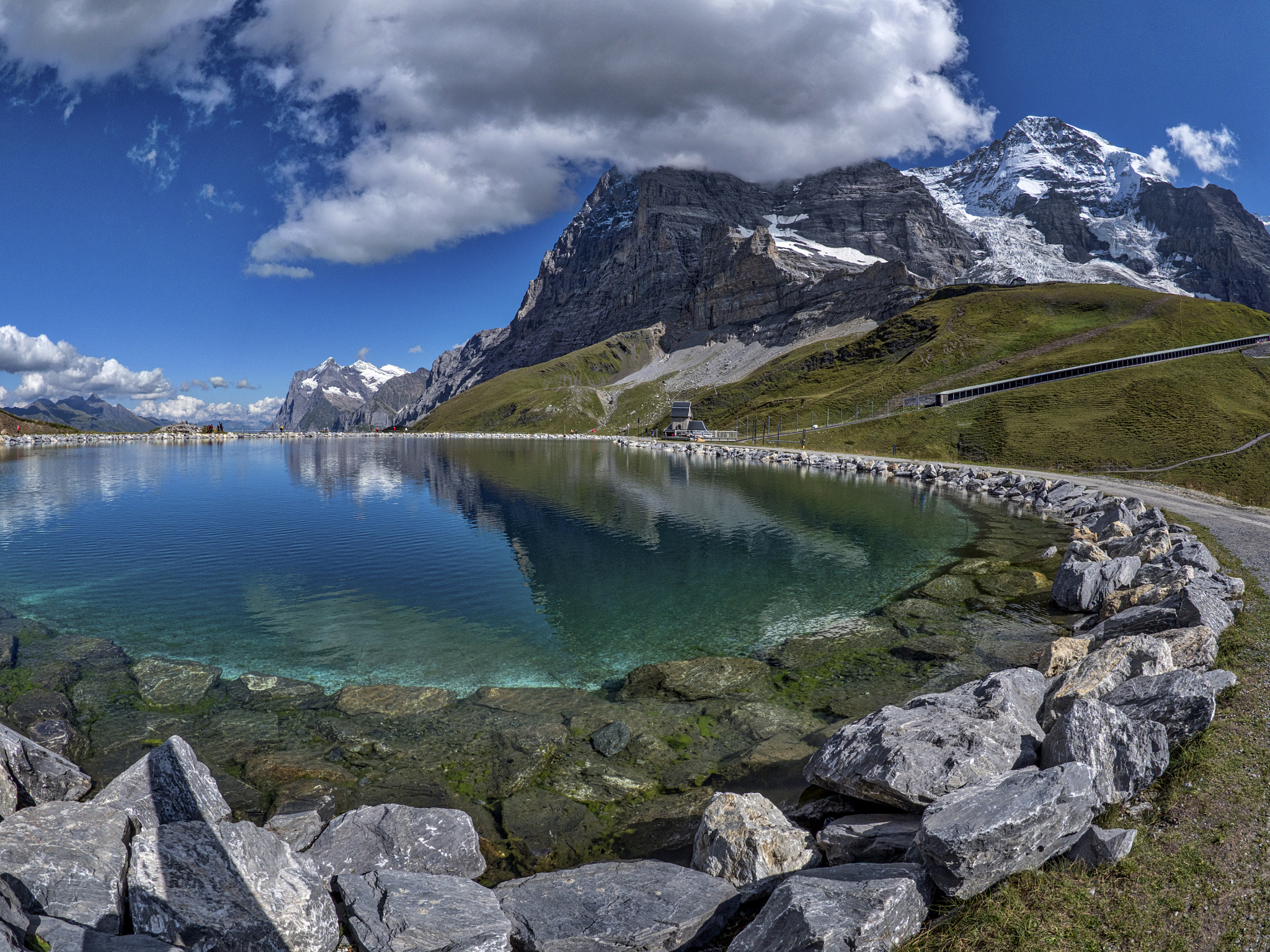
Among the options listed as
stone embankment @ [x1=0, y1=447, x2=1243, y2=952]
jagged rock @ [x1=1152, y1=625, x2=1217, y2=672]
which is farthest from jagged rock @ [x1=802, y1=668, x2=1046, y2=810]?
jagged rock @ [x1=1152, y1=625, x2=1217, y2=672]

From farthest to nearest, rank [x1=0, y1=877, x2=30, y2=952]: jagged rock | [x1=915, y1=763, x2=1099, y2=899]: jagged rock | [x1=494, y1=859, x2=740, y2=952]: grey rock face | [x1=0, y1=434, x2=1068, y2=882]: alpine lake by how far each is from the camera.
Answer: [x1=0, y1=434, x2=1068, y2=882]: alpine lake < [x1=494, y1=859, x2=740, y2=952]: grey rock face < [x1=915, y1=763, x2=1099, y2=899]: jagged rock < [x1=0, y1=877, x2=30, y2=952]: jagged rock

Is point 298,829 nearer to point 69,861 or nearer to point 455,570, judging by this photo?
point 69,861

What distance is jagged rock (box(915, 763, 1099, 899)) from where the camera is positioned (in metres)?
8.04

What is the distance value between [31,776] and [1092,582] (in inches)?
1418

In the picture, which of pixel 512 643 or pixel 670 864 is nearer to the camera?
pixel 670 864

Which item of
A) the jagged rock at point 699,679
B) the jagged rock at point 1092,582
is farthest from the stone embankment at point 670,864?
the jagged rock at point 1092,582

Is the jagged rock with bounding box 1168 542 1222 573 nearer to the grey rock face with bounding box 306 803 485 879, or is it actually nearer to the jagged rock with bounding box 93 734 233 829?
the grey rock face with bounding box 306 803 485 879

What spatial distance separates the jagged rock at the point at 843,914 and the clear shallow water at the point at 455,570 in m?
14.0

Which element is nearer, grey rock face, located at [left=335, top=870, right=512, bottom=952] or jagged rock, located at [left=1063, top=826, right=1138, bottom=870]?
grey rock face, located at [left=335, top=870, right=512, bottom=952]

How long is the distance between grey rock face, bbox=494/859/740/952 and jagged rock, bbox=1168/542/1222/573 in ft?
85.7

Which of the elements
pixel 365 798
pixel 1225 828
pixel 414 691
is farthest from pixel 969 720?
pixel 414 691

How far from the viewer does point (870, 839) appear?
9.95 meters

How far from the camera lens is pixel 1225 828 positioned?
923cm

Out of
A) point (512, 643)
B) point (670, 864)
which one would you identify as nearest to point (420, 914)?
point (670, 864)
